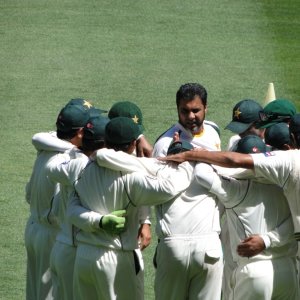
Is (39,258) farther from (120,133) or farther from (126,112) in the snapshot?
(120,133)

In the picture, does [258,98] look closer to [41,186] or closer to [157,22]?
[157,22]

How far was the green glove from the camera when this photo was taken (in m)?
5.90

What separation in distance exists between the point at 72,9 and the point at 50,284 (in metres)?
7.46

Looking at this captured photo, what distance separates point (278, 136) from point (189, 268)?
3.12 feet

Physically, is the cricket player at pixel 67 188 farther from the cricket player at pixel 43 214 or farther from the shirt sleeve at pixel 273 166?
the shirt sleeve at pixel 273 166

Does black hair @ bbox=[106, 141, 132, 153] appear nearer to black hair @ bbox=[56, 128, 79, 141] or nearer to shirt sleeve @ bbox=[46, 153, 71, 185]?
shirt sleeve @ bbox=[46, 153, 71, 185]

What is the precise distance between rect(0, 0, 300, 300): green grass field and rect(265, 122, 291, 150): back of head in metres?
3.83

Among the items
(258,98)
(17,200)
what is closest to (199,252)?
(17,200)

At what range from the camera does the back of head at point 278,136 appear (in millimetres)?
6234

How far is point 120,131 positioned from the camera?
5.97 m

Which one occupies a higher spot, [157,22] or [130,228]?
[157,22]

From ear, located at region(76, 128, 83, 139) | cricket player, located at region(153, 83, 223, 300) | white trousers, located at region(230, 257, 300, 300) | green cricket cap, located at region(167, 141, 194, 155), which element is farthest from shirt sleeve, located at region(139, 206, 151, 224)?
ear, located at region(76, 128, 83, 139)

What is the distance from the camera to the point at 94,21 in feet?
44.6

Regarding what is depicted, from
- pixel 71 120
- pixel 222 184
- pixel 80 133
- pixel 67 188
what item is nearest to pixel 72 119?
pixel 71 120
